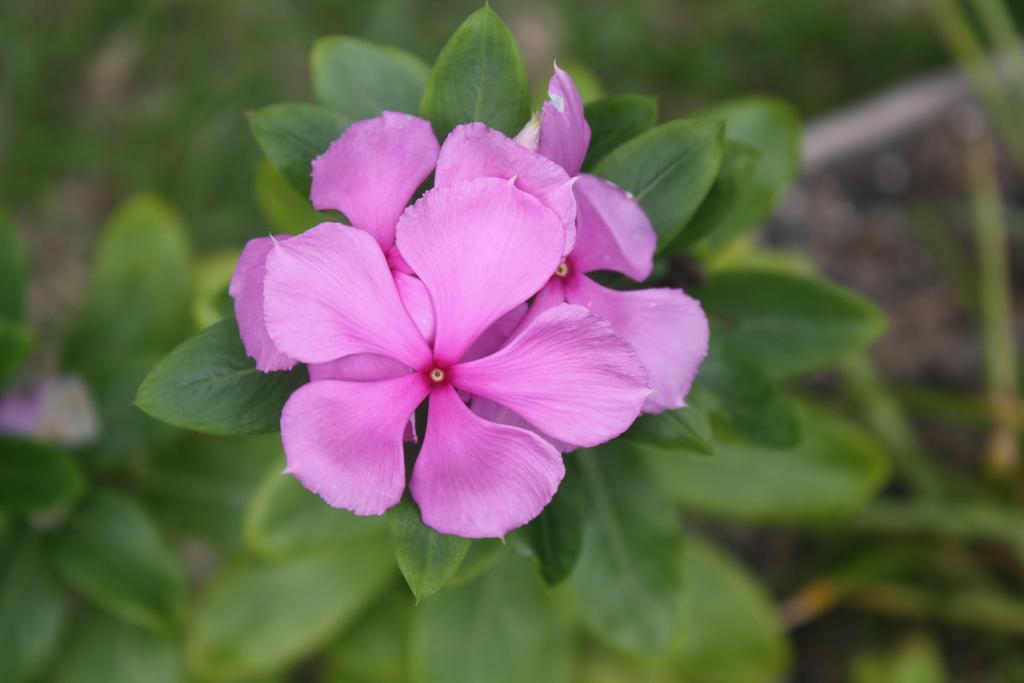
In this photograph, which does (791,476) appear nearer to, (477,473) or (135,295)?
(477,473)

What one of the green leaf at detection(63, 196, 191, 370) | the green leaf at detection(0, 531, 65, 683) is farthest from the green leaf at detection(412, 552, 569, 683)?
the green leaf at detection(63, 196, 191, 370)

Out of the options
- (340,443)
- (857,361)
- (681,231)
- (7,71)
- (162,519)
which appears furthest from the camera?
(7,71)

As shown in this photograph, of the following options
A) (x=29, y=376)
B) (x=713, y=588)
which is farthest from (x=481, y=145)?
(x=29, y=376)

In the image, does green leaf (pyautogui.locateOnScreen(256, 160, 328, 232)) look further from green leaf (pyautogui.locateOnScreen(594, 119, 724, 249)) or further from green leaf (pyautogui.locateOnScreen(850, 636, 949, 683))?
green leaf (pyautogui.locateOnScreen(850, 636, 949, 683))

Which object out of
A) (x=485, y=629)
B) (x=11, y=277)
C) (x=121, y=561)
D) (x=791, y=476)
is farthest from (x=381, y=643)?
(x=11, y=277)

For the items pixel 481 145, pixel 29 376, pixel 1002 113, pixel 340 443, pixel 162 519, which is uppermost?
pixel 481 145

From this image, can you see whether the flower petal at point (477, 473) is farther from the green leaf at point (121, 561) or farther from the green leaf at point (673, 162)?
the green leaf at point (121, 561)

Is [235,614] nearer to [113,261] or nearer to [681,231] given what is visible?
[113,261]
